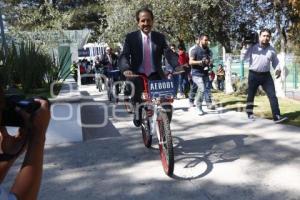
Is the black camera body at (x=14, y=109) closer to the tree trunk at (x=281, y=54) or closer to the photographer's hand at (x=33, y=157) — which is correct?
the photographer's hand at (x=33, y=157)

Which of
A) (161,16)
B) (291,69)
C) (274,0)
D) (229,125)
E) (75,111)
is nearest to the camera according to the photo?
(75,111)

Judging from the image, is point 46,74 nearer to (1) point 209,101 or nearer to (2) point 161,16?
(1) point 209,101

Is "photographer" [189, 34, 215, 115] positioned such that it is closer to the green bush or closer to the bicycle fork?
the green bush

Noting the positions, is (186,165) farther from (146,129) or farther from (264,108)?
(264,108)

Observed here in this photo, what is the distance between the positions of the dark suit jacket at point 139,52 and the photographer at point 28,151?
3.77 m

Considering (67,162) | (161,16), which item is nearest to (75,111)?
(67,162)

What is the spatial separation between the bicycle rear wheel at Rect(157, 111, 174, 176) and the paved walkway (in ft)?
0.38

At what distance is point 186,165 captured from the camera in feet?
Result: 16.6

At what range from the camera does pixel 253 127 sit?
7.21 metres

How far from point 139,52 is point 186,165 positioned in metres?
1.50

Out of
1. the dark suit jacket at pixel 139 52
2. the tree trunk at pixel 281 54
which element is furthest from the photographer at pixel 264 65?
the tree trunk at pixel 281 54

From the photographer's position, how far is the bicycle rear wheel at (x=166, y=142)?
4.60 meters

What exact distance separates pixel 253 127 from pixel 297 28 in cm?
884

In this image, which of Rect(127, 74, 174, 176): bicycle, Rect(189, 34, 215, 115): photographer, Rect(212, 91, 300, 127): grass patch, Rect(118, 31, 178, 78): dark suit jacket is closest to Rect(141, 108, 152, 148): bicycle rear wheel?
Rect(127, 74, 174, 176): bicycle
